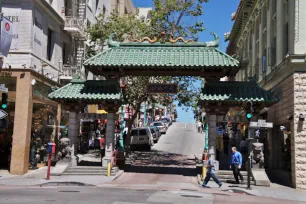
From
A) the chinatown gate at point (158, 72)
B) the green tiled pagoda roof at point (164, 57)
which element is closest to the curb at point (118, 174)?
the chinatown gate at point (158, 72)

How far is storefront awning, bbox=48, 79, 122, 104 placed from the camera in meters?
19.6

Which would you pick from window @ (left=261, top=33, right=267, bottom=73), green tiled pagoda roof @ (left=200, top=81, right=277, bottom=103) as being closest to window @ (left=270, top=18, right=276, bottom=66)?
window @ (left=261, top=33, right=267, bottom=73)

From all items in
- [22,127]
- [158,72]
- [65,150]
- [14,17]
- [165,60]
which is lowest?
[65,150]

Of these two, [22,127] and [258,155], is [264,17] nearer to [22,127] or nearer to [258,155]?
[258,155]

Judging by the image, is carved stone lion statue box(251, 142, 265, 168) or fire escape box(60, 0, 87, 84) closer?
carved stone lion statue box(251, 142, 265, 168)

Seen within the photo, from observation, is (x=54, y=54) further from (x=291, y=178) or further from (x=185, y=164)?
(x=291, y=178)

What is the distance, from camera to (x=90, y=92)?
20000 mm

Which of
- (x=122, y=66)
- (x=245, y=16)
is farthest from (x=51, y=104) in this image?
(x=245, y=16)

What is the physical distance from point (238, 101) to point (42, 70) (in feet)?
38.6

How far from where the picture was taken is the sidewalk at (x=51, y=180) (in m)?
17.0

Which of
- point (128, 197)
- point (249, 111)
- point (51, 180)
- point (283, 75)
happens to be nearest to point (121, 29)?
point (283, 75)

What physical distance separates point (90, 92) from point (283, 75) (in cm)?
998

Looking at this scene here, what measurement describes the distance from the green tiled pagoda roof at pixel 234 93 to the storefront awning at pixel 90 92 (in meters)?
4.57

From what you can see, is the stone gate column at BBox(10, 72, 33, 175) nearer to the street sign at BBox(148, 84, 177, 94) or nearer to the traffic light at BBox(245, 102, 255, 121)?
the street sign at BBox(148, 84, 177, 94)
